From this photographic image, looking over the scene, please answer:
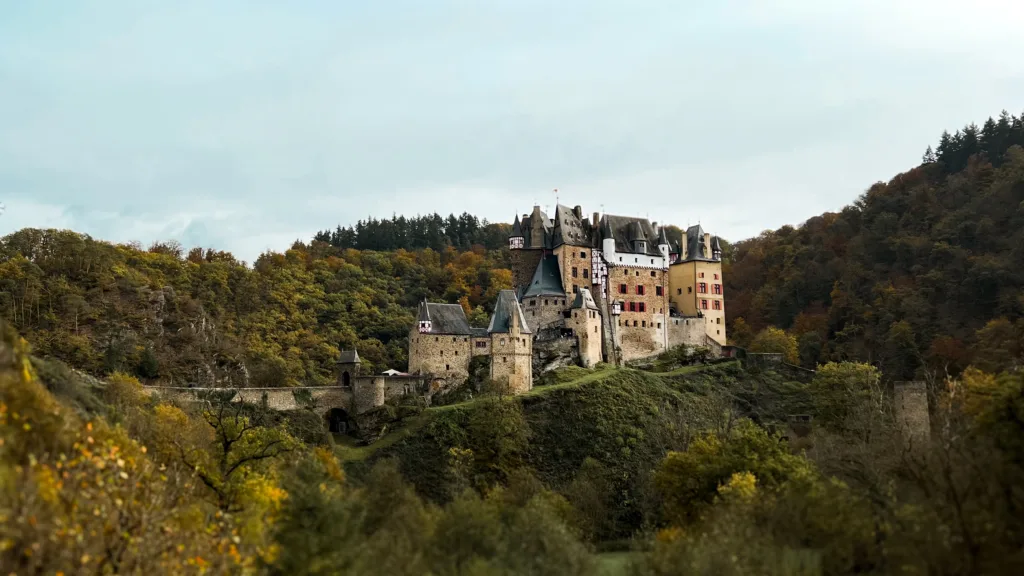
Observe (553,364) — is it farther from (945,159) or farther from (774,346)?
(945,159)

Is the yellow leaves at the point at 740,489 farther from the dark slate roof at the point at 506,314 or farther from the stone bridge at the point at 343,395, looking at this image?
the stone bridge at the point at 343,395

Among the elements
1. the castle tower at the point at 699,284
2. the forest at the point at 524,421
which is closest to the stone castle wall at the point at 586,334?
the forest at the point at 524,421

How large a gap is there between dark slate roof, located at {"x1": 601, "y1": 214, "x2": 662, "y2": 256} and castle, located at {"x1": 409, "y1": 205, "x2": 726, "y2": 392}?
4.2 inches

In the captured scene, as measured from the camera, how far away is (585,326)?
76500 millimetres

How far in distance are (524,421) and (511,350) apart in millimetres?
6321

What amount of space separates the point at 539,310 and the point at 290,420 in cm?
2086

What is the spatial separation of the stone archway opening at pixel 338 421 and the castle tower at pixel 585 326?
1768 cm

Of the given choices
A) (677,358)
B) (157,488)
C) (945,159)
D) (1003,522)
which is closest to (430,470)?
(677,358)

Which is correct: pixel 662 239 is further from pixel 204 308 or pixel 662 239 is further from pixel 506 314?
pixel 204 308

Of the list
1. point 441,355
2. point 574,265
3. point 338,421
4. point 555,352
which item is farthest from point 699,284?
point 338,421

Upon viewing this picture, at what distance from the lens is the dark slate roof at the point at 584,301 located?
76688mm

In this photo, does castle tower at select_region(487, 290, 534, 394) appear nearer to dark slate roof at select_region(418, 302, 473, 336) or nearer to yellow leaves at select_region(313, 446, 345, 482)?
dark slate roof at select_region(418, 302, 473, 336)

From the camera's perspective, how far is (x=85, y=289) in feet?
289

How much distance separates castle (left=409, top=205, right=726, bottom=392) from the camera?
234 ft
